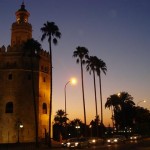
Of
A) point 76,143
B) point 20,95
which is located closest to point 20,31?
point 20,95

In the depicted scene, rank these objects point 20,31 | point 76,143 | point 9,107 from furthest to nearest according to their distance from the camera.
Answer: point 20,31 → point 9,107 → point 76,143

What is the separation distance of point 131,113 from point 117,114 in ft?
16.3

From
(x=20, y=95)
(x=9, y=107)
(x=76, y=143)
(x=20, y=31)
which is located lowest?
(x=76, y=143)

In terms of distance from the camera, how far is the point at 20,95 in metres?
54.6

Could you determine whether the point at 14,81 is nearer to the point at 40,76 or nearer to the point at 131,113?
the point at 40,76

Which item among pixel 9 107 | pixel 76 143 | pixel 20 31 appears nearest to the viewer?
pixel 76 143

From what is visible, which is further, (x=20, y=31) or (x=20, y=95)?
(x=20, y=31)

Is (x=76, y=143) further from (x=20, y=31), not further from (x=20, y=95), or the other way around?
(x=20, y=31)

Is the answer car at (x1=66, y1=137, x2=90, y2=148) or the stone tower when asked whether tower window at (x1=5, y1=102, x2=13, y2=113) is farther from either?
car at (x1=66, y1=137, x2=90, y2=148)

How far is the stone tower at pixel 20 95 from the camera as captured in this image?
5291 centimetres

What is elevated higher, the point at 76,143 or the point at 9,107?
the point at 9,107

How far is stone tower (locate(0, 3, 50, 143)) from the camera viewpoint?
5291 cm

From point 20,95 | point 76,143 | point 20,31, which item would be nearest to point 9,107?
point 20,95

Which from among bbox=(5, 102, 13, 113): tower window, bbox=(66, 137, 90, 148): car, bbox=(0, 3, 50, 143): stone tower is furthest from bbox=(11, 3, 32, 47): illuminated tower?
bbox=(66, 137, 90, 148): car
